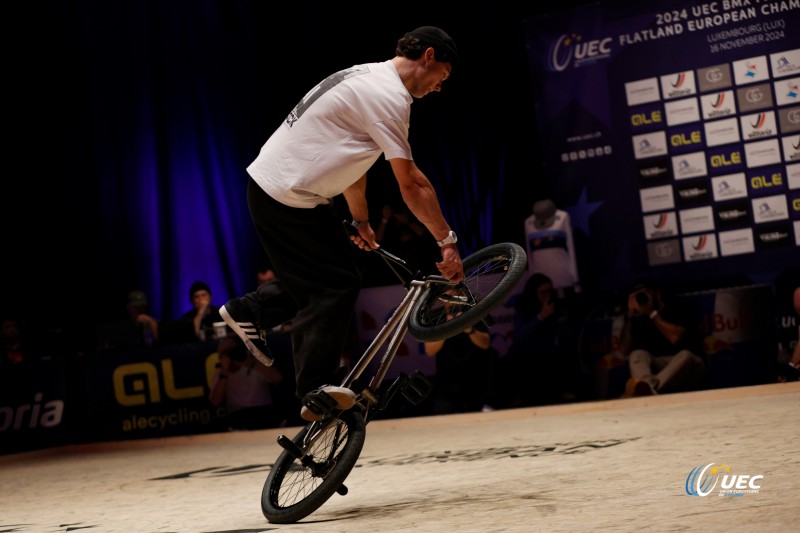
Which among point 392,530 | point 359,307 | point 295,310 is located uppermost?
point 295,310

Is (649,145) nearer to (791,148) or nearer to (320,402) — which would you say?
(791,148)

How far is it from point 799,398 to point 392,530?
354 centimetres

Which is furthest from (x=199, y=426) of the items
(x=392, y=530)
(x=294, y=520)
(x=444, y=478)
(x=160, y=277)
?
(x=392, y=530)

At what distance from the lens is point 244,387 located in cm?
780

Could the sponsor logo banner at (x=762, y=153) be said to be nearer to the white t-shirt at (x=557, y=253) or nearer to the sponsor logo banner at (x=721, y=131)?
the sponsor logo banner at (x=721, y=131)

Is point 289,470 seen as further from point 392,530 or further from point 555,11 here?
point 555,11

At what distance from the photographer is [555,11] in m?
9.02

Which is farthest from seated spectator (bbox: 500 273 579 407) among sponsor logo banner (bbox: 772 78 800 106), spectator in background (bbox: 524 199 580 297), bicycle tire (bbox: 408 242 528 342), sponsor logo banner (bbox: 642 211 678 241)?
bicycle tire (bbox: 408 242 528 342)

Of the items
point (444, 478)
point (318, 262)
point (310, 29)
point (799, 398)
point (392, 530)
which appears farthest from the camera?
point (310, 29)

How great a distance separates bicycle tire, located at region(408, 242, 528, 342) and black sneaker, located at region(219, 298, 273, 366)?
51 cm

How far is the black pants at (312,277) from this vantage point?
3.35 meters

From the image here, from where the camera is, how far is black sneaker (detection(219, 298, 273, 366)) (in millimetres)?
3463

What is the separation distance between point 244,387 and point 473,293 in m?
4.60

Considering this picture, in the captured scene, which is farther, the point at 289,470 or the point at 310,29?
the point at 310,29
